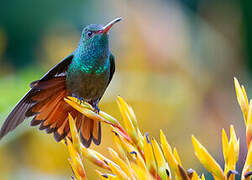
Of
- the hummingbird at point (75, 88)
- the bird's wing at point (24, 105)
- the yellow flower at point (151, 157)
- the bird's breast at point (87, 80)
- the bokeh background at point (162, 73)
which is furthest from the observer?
the bokeh background at point (162, 73)

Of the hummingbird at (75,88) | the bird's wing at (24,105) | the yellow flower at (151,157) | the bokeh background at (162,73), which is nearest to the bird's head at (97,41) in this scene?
the hummingbird at (75,88)

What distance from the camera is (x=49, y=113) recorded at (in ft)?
4.45

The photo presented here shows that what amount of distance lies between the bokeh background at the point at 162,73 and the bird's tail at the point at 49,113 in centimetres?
14

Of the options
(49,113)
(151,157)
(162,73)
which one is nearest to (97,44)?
(49,113)

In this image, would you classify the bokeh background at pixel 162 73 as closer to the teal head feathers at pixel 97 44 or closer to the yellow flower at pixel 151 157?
the teal head feathers at pixel 97 44

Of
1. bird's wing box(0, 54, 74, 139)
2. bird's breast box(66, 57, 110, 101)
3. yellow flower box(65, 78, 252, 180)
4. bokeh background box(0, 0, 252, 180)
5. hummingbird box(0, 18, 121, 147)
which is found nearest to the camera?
yellow flower box(65, 78, 252, 180)

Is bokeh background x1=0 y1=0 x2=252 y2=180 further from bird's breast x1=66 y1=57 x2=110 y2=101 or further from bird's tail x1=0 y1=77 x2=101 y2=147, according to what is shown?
bird's breast x1=66 y1=57 x2=110 y2=101

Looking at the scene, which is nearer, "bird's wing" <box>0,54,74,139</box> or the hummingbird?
"bird's wing" <box>0,54,74,139</box>

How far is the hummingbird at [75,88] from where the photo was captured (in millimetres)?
1332

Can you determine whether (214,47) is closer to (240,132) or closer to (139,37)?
(139,37)

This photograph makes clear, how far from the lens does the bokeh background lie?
1998mm

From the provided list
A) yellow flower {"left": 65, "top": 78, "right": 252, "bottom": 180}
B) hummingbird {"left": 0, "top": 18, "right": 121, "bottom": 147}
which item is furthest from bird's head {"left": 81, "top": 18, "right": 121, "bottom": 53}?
yellow flower {"left": 65, "top": 78, "right": 252, "bottom": 180}

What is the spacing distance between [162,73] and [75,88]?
1181mm

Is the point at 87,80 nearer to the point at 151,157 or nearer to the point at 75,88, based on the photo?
the point at 75,88
